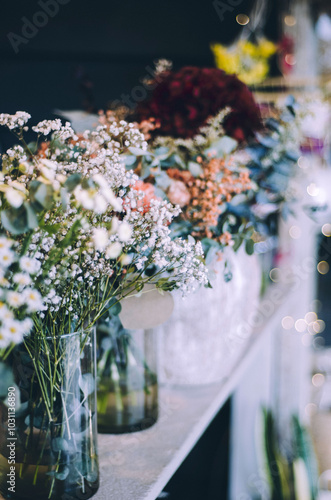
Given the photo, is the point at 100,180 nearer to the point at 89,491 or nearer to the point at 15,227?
the point at 15,227

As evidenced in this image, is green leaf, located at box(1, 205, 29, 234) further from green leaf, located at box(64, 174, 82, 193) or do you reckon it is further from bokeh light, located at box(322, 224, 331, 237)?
bokeh light, located at box(322, 224, 331, 237)

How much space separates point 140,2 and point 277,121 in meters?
0.58

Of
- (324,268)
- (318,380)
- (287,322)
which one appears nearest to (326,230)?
(324,268)

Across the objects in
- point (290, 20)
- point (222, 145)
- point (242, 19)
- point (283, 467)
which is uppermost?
point (290, 20)

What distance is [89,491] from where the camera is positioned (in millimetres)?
659

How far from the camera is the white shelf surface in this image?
0.70 meters

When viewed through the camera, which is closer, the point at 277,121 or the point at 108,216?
the point at 108,216

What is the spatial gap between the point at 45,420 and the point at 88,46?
2.87 ft

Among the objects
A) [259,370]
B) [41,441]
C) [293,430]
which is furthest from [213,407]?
[293,430]

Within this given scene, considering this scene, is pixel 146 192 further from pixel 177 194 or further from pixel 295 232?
pixel 295 232

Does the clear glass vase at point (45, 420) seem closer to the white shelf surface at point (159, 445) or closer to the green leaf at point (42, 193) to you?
the white shelf surface at point (159, 445)

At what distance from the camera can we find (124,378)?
0.84m

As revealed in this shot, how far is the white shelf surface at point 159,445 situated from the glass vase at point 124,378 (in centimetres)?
3

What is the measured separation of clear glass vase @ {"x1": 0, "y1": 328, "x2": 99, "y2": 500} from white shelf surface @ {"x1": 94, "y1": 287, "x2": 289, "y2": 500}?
0.29 feet
